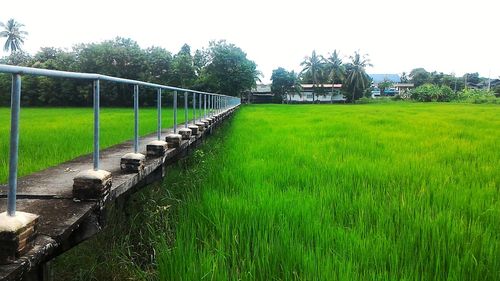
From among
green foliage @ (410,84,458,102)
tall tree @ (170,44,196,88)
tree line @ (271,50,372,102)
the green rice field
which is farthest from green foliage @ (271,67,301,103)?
the green rice field

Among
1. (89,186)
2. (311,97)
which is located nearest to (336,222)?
(89,186)

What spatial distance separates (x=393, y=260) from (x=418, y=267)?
13 centimetres

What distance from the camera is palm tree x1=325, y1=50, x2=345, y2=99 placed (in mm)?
59469

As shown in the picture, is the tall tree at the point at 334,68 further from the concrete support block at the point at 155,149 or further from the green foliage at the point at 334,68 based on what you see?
the concrete support block at the point at 155,149

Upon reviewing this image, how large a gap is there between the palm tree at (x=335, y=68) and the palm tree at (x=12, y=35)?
43.0 meters

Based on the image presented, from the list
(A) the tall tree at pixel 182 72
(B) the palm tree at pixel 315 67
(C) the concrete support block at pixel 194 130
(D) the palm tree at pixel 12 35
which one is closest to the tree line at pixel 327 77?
(B) the palm tree at pixel 315 67

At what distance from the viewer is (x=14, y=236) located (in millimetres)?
1460

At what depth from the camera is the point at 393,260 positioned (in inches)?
88.4

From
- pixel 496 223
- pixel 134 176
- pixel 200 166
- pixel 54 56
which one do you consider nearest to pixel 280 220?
pixel 134 176

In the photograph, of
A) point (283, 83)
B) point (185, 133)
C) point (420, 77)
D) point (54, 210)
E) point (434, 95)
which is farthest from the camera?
point (420, 77)

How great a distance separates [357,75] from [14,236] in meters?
59.0

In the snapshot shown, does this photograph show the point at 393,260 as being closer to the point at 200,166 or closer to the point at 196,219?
the point at 196,219

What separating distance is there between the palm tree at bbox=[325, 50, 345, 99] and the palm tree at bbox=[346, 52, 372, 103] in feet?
3.61

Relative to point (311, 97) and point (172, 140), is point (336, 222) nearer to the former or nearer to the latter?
point (172, 140)
